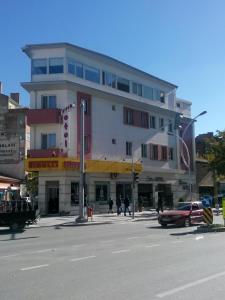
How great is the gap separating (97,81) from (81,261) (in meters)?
33.3

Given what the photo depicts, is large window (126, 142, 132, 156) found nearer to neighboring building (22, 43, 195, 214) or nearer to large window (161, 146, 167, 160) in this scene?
neighboring building (22, 43, 195, 214)

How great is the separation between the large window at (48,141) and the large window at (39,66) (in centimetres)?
546

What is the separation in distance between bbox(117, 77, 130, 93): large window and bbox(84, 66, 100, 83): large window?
308 cm

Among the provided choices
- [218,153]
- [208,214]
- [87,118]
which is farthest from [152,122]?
[208,214]

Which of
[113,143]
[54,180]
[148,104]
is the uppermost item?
[148,104]

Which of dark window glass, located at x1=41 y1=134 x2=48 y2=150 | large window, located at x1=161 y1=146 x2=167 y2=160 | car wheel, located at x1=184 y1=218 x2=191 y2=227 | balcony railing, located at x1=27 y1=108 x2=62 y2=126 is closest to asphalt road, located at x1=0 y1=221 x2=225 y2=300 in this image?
car wheel, located at x1=184 y1=218 x2=191 y2=227

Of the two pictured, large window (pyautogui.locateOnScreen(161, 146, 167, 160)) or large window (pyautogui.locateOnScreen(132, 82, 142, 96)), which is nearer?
large window (pyautogui.locateOnScreen(132, 82, 142, 96))

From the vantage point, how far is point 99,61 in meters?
45.1

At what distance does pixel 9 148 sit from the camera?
162 feet

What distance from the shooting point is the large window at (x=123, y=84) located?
47.6 meters

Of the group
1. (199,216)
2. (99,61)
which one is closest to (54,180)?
(99,61)

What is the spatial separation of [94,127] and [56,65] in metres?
6.43

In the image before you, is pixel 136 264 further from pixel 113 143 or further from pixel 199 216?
pixel 113 143

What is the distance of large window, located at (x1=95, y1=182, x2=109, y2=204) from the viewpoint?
146 feet
